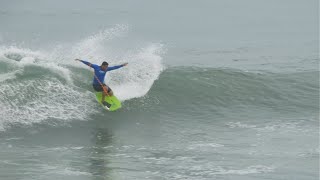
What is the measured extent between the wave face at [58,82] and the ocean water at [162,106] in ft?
0.13

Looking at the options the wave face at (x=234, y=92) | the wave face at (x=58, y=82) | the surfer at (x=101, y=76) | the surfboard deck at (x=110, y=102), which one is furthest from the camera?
the wave face at (x=234, y=92)

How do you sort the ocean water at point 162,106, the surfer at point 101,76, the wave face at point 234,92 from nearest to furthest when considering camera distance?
the ocean water at point 162,106 → the surfer at point 101,76 → the wave face at point 234,92

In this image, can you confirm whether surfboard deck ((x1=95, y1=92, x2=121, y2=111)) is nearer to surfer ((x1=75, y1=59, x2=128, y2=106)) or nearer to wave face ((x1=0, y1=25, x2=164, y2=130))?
surfer ((x1=75, y1=59, x2=128, y2=106))

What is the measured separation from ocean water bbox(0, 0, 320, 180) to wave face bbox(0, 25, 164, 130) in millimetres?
40

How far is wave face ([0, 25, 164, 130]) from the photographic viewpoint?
19.6 m

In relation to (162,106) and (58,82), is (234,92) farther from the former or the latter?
(58,82)

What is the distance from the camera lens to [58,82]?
70.8 ft

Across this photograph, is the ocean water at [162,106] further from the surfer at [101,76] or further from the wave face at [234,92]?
the surfer at [101,76]

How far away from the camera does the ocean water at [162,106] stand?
584 inches

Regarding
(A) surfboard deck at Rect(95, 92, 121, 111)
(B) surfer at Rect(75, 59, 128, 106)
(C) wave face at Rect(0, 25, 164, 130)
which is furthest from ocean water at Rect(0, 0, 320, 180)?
(B) surfer at Rect(75, 59, 128, 106)

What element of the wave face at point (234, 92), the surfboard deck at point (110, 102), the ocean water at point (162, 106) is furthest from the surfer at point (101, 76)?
the wave face at point (234, 92)

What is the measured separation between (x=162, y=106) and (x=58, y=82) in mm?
3758

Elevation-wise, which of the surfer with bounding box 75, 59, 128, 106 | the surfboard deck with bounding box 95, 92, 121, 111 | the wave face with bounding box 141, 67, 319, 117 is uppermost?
the wave face with bounding box 141, 67, 319, 117

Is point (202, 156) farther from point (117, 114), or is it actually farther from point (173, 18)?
point (173, 18)
